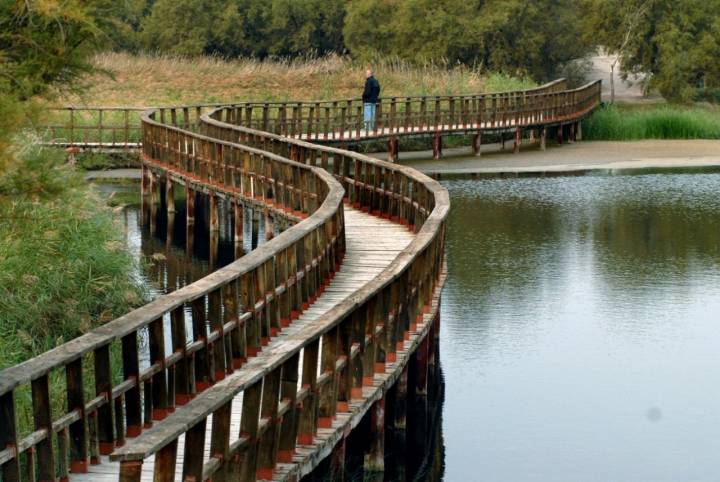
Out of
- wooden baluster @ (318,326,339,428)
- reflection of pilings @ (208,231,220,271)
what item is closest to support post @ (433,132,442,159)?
reflection of pilings @ (208,231,220,271)

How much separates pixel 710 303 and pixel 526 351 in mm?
4215

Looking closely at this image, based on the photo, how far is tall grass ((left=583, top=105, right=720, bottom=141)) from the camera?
4894 centimetres

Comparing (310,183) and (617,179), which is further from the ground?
(310,183)

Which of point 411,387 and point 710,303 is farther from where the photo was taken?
point 710,303

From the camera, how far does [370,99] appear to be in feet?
128

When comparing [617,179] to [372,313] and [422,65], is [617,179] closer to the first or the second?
[422,65]

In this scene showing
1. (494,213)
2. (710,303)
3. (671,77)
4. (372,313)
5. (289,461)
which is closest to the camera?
(289,461)

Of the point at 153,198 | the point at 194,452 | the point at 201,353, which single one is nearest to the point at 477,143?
the point at 153,198

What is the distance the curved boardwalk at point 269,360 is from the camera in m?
9.15

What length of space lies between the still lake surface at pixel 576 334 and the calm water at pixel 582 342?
0.02 meters

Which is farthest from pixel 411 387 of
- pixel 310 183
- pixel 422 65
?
pixel 422 65

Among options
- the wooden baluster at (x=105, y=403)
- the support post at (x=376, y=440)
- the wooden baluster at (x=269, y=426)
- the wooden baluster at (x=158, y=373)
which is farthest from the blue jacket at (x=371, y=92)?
the wooden baluster at (x=269, y=426)

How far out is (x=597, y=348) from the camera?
20.2 meters

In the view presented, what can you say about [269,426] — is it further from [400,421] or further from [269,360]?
[400,421]
